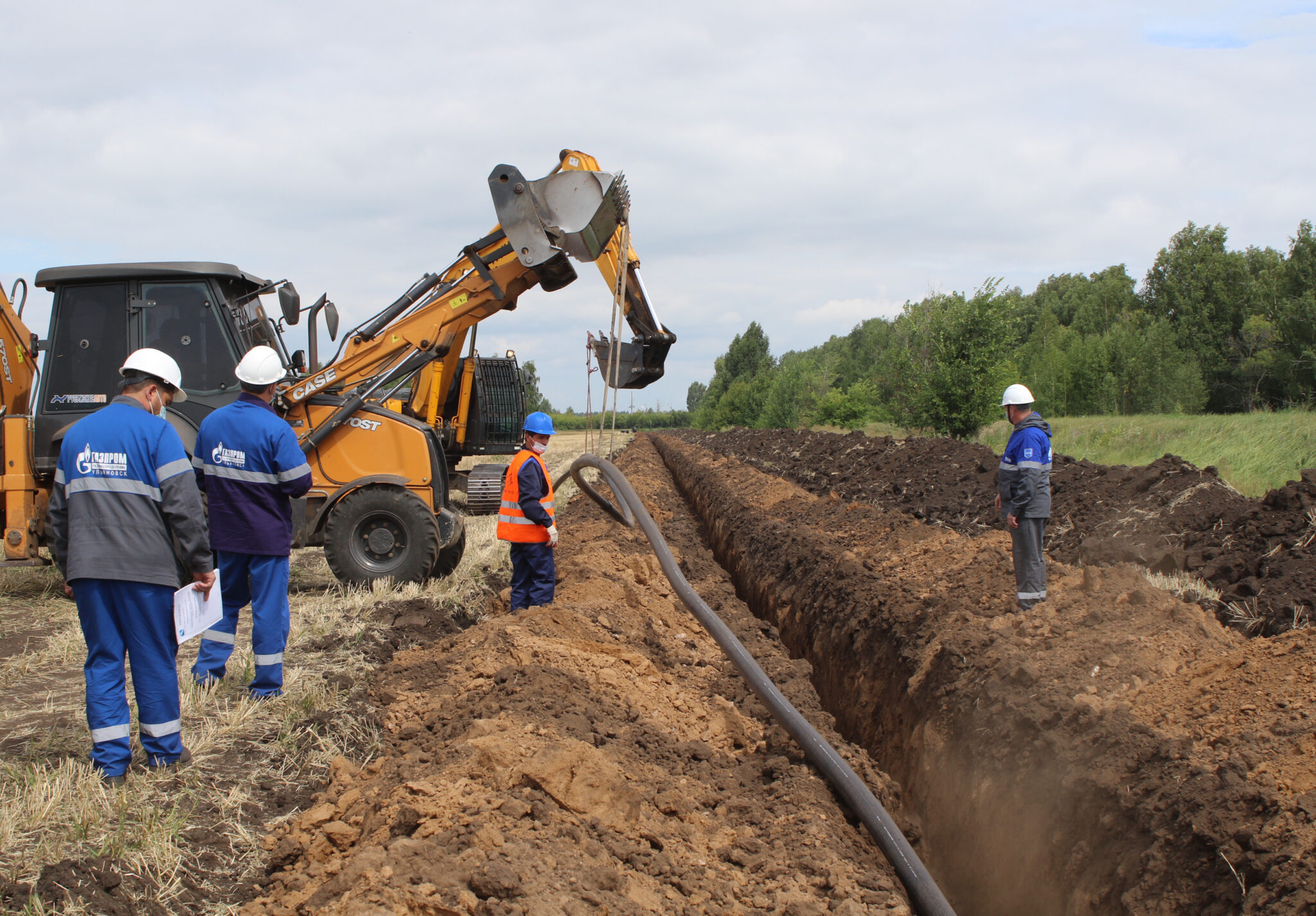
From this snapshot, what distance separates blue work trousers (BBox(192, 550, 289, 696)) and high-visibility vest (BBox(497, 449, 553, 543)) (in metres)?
1.70

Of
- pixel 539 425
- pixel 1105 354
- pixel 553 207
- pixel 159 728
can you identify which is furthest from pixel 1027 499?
pixel 1105 354

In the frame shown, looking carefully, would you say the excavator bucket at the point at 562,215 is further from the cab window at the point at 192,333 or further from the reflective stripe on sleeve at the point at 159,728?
the reflective stripe on sleeve at the point at 159,728

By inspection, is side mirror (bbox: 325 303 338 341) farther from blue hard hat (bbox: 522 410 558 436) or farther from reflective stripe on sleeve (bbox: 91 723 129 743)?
reflective stripe on sleeve (bbox: 91 723 129 743)

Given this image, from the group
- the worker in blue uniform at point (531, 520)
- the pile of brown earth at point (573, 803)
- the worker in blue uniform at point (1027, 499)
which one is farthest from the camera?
the worker in blue uniform at point (531, 520)

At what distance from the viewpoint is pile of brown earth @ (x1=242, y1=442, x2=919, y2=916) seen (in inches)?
112

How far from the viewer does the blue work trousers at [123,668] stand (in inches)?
150

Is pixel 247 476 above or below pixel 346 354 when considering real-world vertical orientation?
below

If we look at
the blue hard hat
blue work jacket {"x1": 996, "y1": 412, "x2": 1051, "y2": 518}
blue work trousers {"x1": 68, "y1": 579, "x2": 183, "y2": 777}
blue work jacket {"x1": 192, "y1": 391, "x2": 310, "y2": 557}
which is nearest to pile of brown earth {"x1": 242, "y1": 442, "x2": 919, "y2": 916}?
blue work trousers {"x1": 68, "y1": 579, "x2": 183, "y2": 777}

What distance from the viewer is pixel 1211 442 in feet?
59.5

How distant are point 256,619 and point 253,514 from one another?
0.60m

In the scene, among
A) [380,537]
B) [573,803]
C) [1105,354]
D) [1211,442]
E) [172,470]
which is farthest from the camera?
[1105,354]

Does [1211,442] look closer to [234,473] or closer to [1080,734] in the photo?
[1080,734]

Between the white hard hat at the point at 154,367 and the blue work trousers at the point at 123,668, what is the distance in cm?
96

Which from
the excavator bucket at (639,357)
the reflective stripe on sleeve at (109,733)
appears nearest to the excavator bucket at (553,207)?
the excavator bucket at (639,357)
